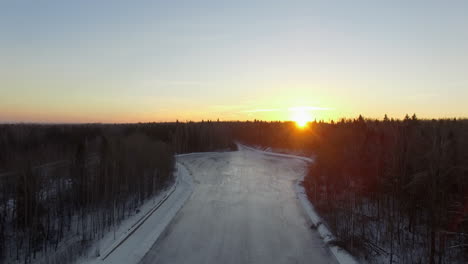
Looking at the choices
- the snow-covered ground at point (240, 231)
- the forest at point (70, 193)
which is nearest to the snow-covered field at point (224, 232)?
the snow-covered ground at point (240, 231)

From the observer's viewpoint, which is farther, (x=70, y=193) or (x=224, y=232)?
(x=70, y=193)

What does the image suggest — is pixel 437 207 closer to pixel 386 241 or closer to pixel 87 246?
pixel 386 241

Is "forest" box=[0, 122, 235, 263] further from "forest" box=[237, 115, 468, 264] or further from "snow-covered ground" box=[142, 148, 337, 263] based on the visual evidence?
"forest" box=[237, 115, 468, 264]

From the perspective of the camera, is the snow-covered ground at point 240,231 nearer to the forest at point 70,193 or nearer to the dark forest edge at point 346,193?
the dark forest edge at point 346,193

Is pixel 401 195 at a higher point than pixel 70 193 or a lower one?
higher

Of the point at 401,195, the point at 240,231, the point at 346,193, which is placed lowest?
the point at 240,231

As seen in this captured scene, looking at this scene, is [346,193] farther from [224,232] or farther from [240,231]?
[224,232]

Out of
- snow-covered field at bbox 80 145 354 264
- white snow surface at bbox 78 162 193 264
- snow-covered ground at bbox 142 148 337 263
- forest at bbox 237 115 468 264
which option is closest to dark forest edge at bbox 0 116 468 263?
forest at bbox 237 115 468 264

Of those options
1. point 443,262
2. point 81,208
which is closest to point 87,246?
point 81,208

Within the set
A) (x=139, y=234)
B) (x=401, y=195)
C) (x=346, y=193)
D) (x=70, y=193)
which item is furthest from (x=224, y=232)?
(x=70, y=193)
